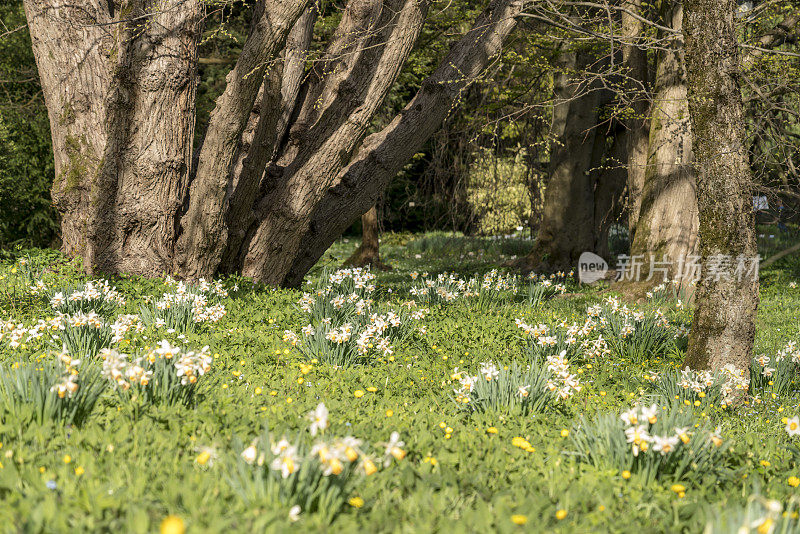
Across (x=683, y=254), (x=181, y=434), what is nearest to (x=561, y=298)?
(x=683, y=254)

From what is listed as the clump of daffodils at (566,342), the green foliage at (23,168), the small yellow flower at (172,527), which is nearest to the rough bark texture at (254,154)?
the clump of daffodils at (566,342)

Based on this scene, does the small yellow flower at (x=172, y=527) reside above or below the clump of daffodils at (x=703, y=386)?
above

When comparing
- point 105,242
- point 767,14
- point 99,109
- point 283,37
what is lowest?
point 105,242

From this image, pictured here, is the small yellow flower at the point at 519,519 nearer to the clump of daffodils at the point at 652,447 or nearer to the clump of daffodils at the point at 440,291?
the clump of daffodils at the point at 652,447

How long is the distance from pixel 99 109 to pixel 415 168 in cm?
1504

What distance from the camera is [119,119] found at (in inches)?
233

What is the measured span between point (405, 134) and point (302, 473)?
17.5 ft

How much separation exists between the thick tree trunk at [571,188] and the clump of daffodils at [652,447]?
8.27 metres

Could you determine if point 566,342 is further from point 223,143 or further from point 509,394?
point 223,143

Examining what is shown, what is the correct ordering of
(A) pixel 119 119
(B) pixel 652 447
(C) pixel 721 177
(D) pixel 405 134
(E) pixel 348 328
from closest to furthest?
(B) pixel 652 447
(C) pixel 721 177
(E) pixel 348 328
(A) pixel 119 119
(D) pixel 405 134

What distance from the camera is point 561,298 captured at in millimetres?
8375

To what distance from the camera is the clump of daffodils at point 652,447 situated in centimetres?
263

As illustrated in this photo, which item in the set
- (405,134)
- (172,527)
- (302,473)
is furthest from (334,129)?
(172,527)

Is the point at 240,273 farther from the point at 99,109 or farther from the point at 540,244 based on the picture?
the point at 540,244
